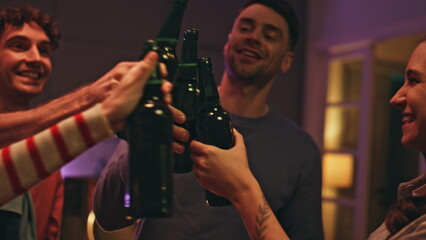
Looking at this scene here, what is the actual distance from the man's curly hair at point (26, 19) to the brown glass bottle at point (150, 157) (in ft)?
3.94

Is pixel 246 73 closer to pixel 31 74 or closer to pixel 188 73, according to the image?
pixel 188 73

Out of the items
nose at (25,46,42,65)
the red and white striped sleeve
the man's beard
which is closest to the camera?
the red and white striped sleeve

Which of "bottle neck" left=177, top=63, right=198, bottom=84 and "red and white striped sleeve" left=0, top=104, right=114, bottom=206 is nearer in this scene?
"red and white striped sleeve" left=0, top=104, right=114, bottom=206

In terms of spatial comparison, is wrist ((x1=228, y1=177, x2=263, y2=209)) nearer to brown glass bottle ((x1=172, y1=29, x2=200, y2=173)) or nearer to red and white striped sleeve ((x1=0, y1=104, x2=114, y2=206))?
brown glass bottle ((x1=172, y1=29, x2=200, y2=173))

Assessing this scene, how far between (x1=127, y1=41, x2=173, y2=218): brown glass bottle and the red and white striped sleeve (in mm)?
38

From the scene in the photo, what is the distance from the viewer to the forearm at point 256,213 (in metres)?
0.81

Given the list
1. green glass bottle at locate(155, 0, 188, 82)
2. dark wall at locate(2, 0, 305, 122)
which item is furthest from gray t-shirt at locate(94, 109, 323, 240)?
dark wall at locate(2, 0, 305, 122)

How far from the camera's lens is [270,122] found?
1.47 metres

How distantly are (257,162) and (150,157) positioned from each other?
2.71ft

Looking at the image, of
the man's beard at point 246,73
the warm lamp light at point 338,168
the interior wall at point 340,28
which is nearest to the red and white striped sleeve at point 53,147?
the man's beard at point 246,73

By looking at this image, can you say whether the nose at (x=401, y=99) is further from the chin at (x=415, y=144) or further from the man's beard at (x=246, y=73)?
the man's beard at (x=246, y=73)

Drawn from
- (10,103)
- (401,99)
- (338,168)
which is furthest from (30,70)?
(338,168)

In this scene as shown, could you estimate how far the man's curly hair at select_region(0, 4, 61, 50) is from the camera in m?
1.55

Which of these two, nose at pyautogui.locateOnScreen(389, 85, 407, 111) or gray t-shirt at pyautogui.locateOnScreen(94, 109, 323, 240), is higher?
nose at pyautogui.locateOnScreen(389, 85, 407, 111)
